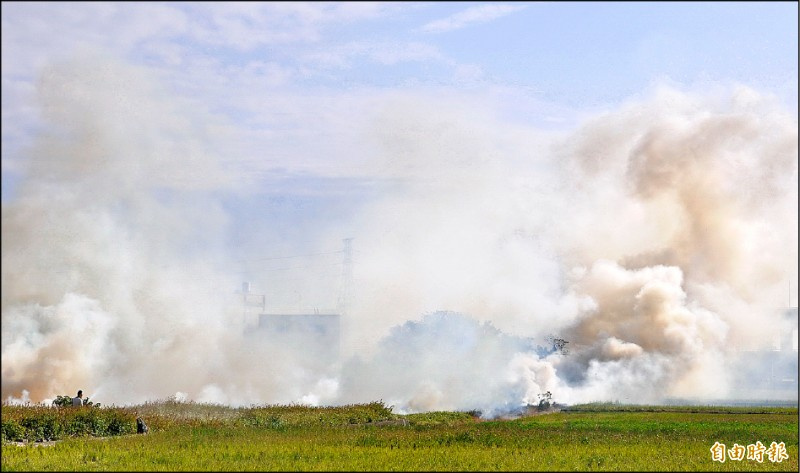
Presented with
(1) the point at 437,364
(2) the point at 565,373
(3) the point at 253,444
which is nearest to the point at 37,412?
(3) the point at 253,444

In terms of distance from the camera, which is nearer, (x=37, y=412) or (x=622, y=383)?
(x=37, y=412)

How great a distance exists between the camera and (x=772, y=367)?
92.1m

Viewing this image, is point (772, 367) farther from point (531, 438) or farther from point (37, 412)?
point (37, 412)

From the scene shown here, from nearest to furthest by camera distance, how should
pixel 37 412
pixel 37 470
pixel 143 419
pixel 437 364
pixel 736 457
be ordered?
pixel 37 470, pixel 736 457, pixel 37 412, pixel 143 419, pixel 437 364

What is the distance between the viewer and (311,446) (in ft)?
88.0

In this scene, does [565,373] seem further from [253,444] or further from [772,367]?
[253,444]

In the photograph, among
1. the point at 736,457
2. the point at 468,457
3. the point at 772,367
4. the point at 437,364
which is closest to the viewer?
the point at 468,457

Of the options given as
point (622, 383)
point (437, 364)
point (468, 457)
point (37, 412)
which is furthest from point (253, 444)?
point (622, 383)

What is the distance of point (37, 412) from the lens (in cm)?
3114

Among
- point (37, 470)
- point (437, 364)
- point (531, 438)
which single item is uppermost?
point (437, 364)

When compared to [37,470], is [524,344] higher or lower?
higher

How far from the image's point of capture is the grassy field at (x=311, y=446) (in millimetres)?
22906

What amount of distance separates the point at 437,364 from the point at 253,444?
41.8 metres

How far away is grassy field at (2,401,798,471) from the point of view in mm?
22906
